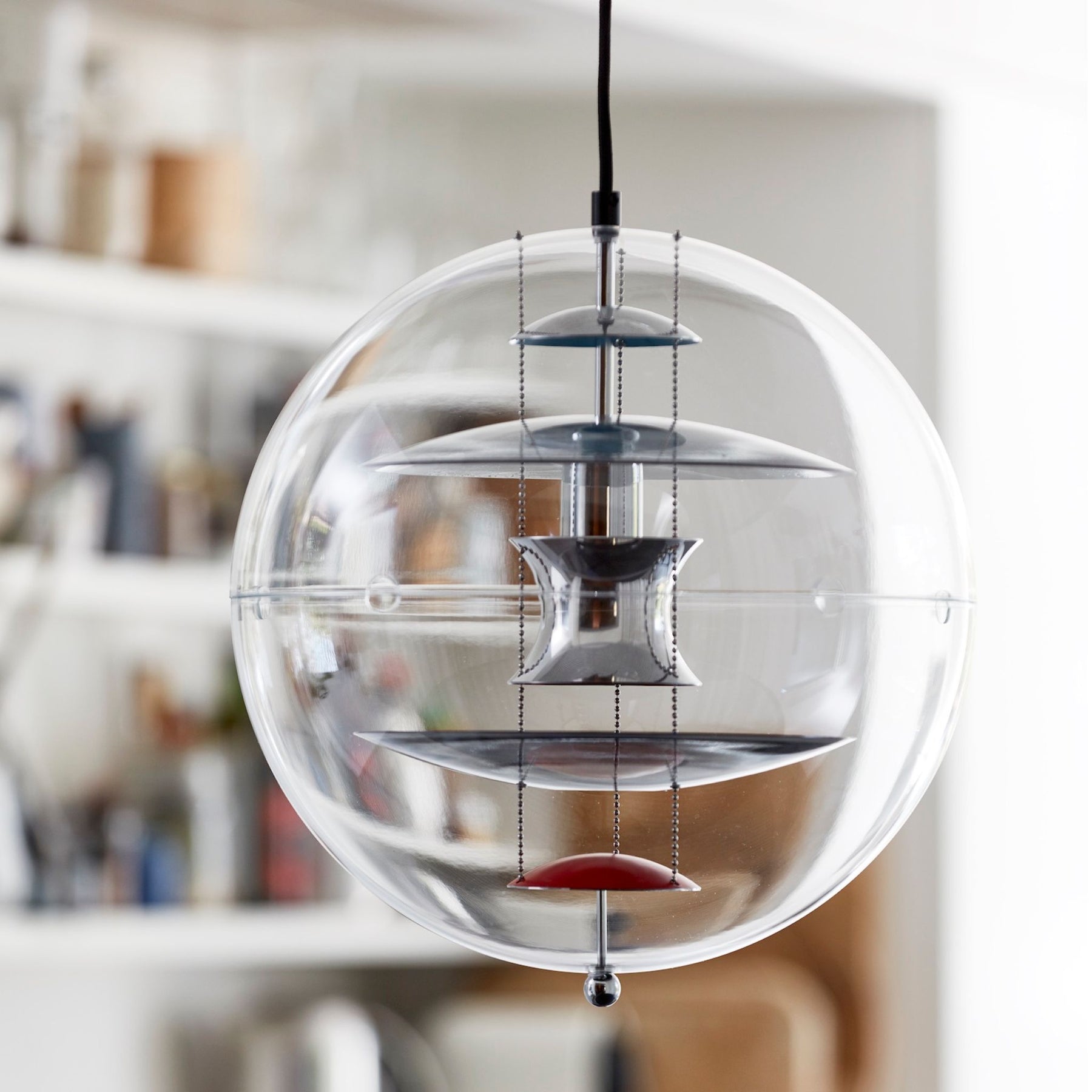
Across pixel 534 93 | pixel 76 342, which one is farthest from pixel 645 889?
pixel 534 93

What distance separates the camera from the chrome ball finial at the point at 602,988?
453 millimetres

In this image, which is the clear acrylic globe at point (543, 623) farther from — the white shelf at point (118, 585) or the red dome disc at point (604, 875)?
the white shelf at point (118, 585)

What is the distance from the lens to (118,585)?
1514 mm

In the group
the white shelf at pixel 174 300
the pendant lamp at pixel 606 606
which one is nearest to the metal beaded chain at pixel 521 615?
the pendant lamp at pixel 606 606

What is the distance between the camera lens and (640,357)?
450 mm

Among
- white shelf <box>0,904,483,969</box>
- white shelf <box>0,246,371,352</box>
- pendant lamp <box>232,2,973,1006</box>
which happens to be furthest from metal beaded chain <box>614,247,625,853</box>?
white shelf <box>0,246,371,352</box>

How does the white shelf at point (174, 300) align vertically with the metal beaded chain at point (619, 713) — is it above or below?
above

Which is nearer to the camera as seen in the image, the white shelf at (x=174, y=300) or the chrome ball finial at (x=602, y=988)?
the chrome ball finial at (x=602, y=988)

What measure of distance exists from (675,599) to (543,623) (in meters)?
0.03

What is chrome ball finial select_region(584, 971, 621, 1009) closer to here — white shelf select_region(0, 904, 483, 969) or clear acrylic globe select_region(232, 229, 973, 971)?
clear acrylic globe select_region(232, 229, 973, 971)

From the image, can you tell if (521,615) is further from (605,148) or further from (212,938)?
(212,938)

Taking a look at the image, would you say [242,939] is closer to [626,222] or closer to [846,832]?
[626,222]

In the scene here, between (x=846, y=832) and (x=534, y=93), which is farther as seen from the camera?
(x=534, y=93)

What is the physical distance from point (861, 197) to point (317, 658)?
1467mm
